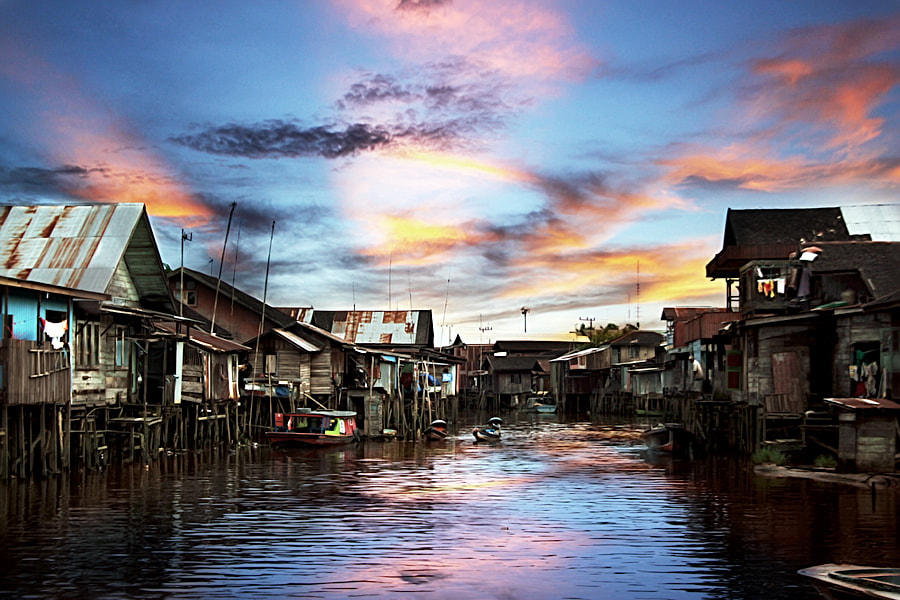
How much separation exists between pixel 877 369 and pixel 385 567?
18.2 m

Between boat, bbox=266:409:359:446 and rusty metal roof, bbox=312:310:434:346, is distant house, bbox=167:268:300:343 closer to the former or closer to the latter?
boat, bbox=266:409:359:446

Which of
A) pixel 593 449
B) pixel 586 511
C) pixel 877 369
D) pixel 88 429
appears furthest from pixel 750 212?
pixel 88 429

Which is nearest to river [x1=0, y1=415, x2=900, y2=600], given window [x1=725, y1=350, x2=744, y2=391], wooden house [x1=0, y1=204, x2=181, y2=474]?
wooden house [x1=0, y1=204, x2=181, y2=474]

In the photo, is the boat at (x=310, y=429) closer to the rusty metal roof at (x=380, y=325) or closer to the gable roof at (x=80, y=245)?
the gable roof at (x=80, y=245)

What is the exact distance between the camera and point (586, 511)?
21625 mm

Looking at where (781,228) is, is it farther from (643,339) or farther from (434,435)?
(643,339)

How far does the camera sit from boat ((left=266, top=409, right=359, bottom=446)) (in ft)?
129

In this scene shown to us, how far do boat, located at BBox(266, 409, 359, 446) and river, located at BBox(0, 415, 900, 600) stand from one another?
8322mm

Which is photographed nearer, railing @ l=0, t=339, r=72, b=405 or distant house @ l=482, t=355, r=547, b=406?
railing @ l=0, t=339, r=72, b=405

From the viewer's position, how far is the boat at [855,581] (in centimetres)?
1131

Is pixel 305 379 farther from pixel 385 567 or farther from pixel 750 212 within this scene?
pixel 385 567

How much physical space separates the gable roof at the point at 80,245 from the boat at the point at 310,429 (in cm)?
948

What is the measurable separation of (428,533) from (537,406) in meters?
69.6

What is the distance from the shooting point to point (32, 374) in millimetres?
23250
